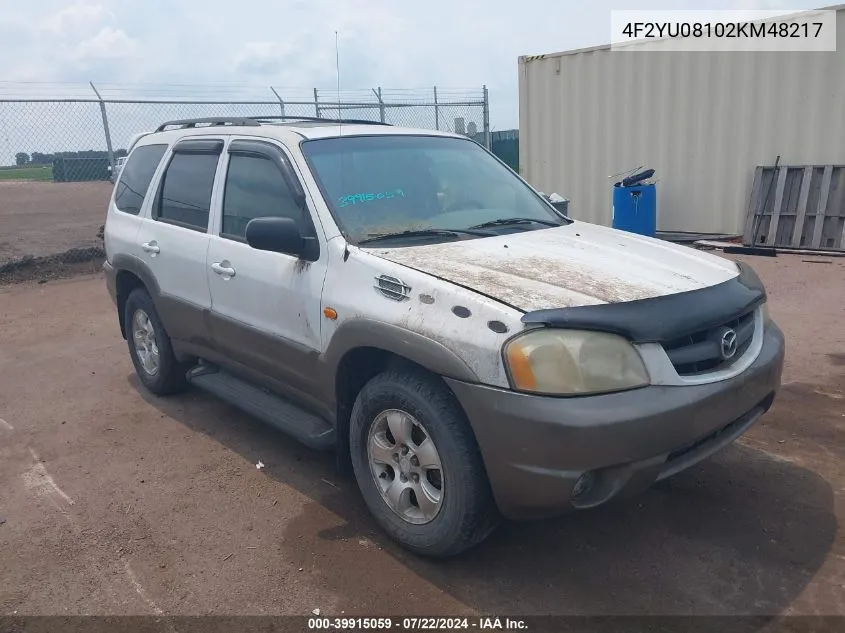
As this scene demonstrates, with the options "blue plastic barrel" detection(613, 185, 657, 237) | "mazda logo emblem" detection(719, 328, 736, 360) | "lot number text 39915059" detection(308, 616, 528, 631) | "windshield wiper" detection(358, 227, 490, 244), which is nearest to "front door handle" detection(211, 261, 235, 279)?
"windshield wiper" detection(358, 227, 490, 244)

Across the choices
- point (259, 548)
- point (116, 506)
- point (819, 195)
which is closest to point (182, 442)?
point (116, 506)

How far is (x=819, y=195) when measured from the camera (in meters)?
9.88

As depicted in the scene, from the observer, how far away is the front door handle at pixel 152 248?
4859 mm

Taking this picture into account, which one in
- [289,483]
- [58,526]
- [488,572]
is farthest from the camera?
[289,483]

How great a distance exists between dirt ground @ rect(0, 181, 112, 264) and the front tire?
9063 millimetres

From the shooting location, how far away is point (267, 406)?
4082mm

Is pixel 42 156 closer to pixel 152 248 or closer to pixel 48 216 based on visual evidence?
pixel 48 216

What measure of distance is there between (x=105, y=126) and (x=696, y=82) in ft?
31.2

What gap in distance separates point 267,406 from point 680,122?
9.00 meters

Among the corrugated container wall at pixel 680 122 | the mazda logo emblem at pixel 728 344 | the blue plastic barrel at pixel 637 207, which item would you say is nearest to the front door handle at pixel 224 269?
the mazda logo emblem at pixel 728 344

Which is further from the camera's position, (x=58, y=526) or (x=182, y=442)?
(x=182, y=442)

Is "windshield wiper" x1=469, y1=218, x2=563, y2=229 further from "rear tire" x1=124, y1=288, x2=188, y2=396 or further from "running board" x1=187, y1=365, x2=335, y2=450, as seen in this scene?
"rear tire" x1=124, y1=288, x2=188, y2=396

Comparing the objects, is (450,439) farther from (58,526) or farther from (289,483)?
(58,526)

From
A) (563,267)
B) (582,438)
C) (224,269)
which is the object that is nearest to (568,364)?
(582,438)
